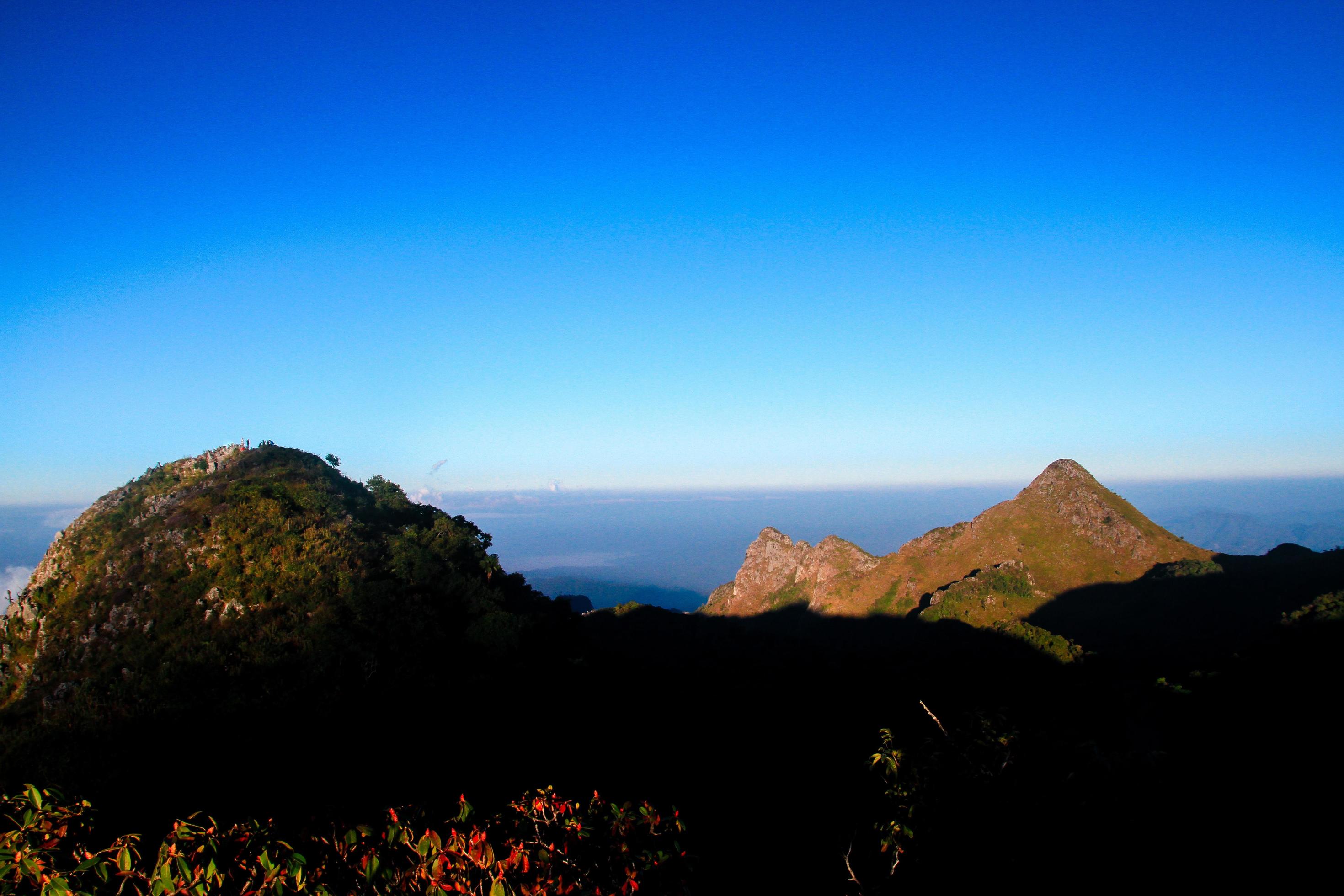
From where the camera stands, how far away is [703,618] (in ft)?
310

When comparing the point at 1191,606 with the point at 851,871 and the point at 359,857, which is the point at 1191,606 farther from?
the point at 359,857

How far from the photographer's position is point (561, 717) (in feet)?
101

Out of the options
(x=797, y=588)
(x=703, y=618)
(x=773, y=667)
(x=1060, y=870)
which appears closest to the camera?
Answer: (x=1060, y=870)

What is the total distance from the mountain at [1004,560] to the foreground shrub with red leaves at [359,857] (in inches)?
3227

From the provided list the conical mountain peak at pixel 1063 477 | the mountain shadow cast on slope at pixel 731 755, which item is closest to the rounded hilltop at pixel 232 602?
the mountain shadow cast on slope at pixel 731 755

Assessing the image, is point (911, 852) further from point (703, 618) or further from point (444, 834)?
point (703, 618)

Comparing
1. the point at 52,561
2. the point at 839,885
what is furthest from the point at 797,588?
the point at 839,885

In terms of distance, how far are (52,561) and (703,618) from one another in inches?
3020

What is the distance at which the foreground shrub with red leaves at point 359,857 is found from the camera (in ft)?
13.7

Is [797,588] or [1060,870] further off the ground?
[1060,870]

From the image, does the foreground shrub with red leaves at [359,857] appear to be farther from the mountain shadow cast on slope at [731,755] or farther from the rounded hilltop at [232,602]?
the rounded hilltop at [232,602]

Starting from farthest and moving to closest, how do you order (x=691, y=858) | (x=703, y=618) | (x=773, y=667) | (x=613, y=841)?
(x=703, y=618)
(x=773, y=667)
(x=691, y=858)
(x=613, y=841)

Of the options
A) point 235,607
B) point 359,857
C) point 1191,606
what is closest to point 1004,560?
point 1191,606

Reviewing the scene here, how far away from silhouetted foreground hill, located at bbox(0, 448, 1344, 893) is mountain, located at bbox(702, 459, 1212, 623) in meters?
32.2
